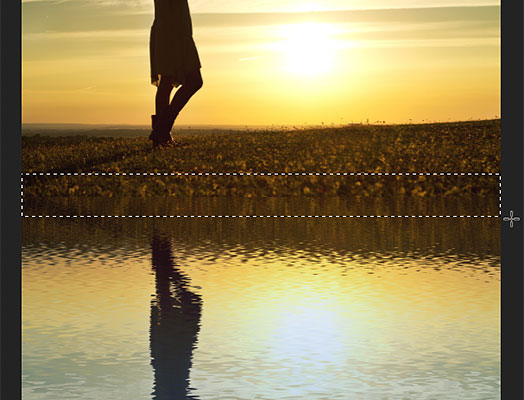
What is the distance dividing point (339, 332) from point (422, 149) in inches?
638

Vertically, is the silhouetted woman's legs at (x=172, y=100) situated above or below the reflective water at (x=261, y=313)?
above

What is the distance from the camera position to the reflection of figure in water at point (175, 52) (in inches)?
784

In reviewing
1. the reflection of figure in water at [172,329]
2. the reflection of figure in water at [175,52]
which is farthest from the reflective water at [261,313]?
the reflection of figure in water at [175,52]

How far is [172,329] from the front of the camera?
9.02m

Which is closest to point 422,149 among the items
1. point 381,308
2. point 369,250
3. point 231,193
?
point 231,193

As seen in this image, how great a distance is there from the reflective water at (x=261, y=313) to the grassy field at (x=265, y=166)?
17.6ft

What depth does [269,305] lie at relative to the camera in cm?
1004

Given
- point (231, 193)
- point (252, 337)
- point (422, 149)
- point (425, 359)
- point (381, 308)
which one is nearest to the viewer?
point (425, 359)

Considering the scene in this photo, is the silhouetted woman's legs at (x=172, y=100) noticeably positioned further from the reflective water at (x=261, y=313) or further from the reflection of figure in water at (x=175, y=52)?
the reflective water at (x=261, y=313)

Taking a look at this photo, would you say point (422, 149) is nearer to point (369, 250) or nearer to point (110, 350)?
point (369, 250)

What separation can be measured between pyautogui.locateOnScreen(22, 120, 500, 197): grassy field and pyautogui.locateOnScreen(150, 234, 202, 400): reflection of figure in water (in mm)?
8461

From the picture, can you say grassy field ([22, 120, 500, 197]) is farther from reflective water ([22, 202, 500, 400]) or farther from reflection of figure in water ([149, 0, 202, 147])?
reflective water ([22, 202, 500, 400])

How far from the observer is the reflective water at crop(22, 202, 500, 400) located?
7.32 metres

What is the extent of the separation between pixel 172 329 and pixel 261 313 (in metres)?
1.01
